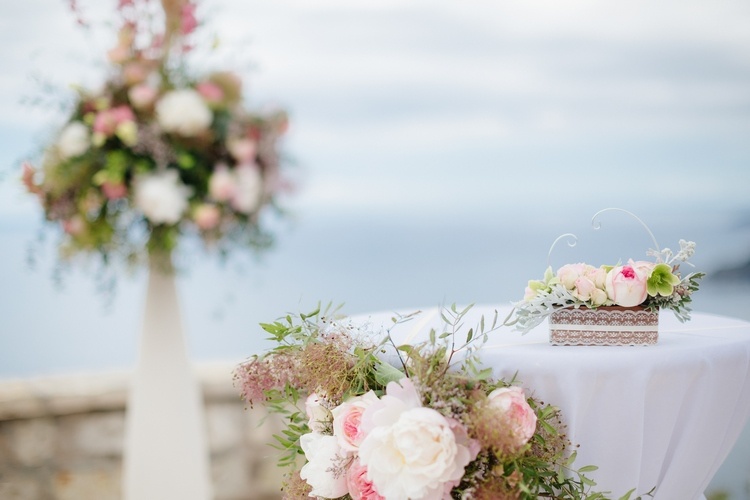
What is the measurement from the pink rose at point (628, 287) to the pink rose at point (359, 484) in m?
0.76

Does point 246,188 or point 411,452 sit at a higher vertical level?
point 246,188

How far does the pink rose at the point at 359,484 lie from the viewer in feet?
5.84

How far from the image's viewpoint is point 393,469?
164 centimetres

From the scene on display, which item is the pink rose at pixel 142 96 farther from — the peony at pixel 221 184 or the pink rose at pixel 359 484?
the pink rose at pixel 359 484

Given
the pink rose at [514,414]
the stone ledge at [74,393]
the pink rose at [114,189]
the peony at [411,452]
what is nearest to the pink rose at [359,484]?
the peony at [411,452]

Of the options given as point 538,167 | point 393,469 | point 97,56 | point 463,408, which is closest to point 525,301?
point 463,408

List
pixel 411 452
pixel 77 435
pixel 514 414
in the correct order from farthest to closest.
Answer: pixel 77 435
pixel 514 414
pixel 411 452

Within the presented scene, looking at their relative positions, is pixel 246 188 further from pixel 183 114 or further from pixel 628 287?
pixel 628 287

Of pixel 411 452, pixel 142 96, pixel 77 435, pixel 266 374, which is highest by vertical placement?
pixel 142 96

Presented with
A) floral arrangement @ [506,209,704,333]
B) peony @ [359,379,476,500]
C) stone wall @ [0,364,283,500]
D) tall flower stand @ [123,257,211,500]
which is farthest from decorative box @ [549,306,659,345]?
stone wall @ [0,364,283,500]

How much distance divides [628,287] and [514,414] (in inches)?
20.2

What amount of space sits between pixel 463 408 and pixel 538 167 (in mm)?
2654

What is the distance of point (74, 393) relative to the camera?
3037 mm

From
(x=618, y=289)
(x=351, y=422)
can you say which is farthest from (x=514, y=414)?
(x=618, y=289)
